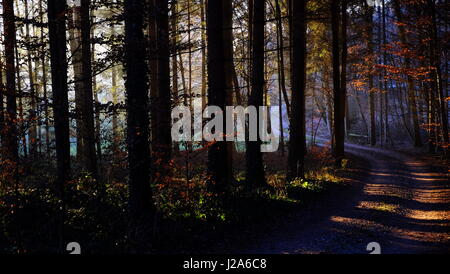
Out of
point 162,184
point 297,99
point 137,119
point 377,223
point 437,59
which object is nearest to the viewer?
point 137,119

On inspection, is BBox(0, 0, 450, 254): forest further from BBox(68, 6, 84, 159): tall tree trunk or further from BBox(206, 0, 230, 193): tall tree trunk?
BBox(68, 6, 84, 159): tall tree trunk

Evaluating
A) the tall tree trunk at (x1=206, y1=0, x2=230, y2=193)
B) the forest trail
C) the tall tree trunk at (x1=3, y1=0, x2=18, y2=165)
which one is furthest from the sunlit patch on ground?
the tall tree trunk at (x1=3, y1=0, x2=18, y2=165)

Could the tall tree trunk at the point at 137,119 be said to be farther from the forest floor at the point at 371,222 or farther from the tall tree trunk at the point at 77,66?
the forest floor at the point at 371,222

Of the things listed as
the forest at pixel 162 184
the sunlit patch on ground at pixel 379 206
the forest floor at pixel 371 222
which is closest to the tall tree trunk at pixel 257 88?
the forest at pixel 162 184

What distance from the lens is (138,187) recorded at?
816cm

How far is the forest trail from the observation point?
7754mm

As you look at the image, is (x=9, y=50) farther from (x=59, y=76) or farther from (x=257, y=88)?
(x=257, y=88)

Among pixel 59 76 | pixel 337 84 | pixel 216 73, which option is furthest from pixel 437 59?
pixel 59 76

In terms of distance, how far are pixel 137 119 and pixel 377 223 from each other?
7.22m

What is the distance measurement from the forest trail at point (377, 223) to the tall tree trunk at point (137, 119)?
2752mm

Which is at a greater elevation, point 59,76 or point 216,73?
point 216,73

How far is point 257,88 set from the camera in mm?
12297

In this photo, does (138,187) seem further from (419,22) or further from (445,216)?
(419,22)
